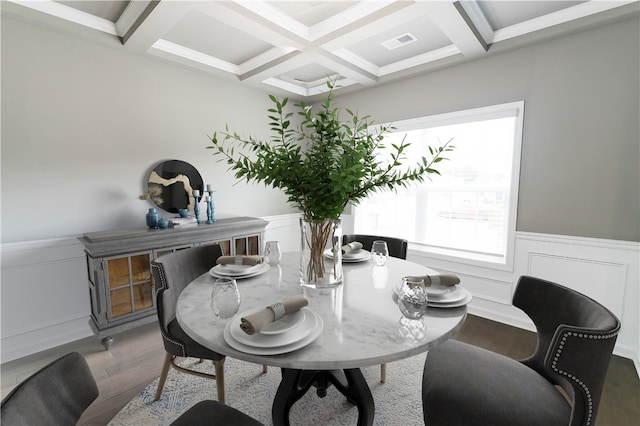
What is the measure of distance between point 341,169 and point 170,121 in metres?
2.58

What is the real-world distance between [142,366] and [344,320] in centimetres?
187

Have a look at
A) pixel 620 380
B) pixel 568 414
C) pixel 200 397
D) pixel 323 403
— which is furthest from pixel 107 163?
pixel 620 380

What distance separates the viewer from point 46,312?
94.7 inches

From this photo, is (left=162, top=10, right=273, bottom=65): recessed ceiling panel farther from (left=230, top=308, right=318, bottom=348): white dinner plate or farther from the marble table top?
(left=230, top=308, right=318, bottom=348): white dinner plate

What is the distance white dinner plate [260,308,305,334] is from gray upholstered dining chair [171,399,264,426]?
30 cm

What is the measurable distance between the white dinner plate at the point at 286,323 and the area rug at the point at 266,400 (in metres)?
0.96

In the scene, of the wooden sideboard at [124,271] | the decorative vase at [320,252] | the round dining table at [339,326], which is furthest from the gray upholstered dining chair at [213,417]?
the wooden sideboard at [124,271]

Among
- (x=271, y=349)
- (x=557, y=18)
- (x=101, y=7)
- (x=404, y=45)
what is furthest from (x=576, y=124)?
(x=101, y=7)

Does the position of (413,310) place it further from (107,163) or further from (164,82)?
(164,82)

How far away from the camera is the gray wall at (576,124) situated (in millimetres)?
2215

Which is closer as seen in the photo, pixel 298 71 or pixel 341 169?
pixel 341 169

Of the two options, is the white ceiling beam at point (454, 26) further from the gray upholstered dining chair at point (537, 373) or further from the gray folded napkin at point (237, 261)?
the gray folded napkin at point (237, 261)

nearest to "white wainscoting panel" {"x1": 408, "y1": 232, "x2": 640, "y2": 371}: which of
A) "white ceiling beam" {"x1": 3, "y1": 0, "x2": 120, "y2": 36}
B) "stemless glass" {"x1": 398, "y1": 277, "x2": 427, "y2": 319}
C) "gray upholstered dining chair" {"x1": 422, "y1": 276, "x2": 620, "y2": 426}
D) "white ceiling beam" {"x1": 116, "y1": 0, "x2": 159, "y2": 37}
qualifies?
"gray upholstered dining chair" {"x1": 422, "y1": 276, "x2": 620, "y2": 426}

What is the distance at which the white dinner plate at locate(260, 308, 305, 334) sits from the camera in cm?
98
